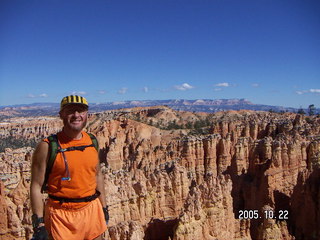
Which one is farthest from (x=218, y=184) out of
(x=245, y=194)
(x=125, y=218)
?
(x=245, y=194)

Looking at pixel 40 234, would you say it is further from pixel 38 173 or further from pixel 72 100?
pixel 72 100

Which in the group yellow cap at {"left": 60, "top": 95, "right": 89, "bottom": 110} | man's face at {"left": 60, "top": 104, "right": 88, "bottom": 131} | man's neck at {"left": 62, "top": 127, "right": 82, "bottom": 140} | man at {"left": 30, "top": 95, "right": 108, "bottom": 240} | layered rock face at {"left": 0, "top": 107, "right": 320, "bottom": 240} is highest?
yellow cap at {"left": 60, "top": 95, "right": 89, "bottom": 110}

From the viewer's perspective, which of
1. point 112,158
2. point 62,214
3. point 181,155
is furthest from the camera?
point 112,158

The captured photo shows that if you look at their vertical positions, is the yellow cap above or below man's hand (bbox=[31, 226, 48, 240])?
above

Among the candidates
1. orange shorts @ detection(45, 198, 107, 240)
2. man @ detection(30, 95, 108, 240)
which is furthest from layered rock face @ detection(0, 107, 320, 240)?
man @ detection(30, 95, 108, 240)

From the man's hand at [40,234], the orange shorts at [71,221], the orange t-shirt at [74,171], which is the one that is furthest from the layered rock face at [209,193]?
the man's hand at [40,234]

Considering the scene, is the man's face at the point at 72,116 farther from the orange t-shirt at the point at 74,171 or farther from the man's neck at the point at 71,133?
the orange t-shirt at the point at 74,171

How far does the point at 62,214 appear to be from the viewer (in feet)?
11.3

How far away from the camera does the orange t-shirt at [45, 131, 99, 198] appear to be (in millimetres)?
3326

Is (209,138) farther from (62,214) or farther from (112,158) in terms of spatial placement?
(62,214)

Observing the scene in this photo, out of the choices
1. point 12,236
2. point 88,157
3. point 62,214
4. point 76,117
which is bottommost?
point 12,236

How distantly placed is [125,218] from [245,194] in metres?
10.5

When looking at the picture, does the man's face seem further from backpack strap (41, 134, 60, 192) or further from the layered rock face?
the layered rock face

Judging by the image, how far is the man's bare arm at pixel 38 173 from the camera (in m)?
3.22
